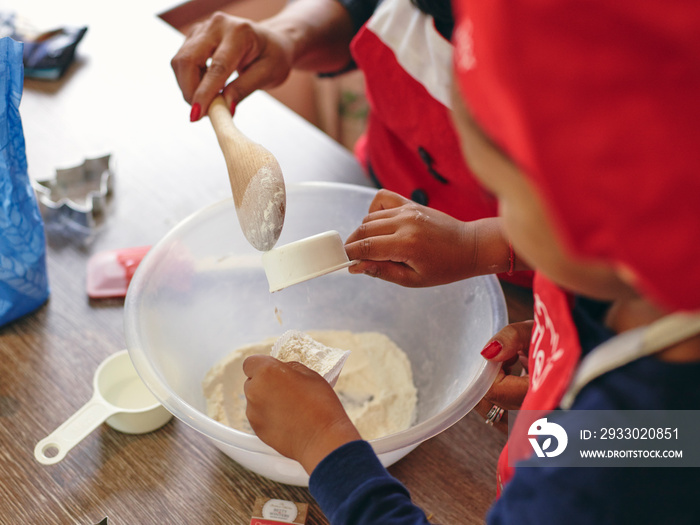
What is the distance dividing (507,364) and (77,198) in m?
0.82

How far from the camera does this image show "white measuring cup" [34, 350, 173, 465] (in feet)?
2.37

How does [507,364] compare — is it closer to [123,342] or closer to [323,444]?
[323,444]

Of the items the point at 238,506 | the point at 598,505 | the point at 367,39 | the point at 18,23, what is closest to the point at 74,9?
the point at 18,23

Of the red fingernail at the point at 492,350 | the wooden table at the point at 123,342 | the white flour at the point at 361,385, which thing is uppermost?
the red fingernail at the point at 492,350

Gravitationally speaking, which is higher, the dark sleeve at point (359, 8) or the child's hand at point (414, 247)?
the dark sleeve at point (359, 8)

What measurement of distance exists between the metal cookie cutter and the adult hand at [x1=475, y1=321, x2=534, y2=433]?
71 cm

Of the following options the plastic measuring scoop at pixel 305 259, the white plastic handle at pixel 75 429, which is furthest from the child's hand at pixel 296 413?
the white plastic handle at pixel 75 429

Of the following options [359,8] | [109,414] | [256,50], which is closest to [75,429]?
[109,414]

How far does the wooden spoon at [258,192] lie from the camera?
2.25 ft

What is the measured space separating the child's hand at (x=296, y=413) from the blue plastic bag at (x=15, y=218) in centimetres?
42

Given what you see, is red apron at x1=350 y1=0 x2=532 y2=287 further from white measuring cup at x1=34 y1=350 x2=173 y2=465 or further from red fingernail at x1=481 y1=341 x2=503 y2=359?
white measuring cup at x1=34 y1=350 x2=173 y2=465

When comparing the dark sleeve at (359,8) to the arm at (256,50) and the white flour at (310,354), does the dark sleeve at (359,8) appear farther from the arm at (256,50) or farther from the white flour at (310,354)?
the white flour at (310,354)

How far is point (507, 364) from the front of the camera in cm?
74

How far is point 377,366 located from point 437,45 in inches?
19.9
